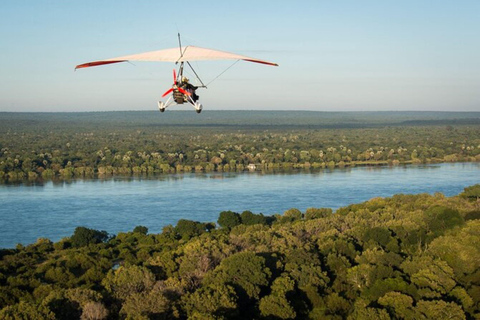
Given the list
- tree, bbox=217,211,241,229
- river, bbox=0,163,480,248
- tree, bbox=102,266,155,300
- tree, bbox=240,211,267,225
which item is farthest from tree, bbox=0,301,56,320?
river, bbox=0,163,480,248

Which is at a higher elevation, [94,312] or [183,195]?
[94,312]

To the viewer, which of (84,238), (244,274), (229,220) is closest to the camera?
(244,274)

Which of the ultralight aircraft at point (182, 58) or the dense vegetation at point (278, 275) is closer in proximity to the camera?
the ultralight aircraft at point (182, 58)

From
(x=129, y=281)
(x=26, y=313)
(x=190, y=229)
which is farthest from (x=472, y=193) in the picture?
(x=26, y=313)

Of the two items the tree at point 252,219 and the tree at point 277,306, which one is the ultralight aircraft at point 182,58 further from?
the tree at point 252,219

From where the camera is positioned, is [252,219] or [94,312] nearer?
[94,312]

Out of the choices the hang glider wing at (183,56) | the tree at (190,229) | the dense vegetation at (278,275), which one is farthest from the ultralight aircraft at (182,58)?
the tree at (190,229)

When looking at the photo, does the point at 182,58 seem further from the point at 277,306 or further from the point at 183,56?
the point at 277,306
